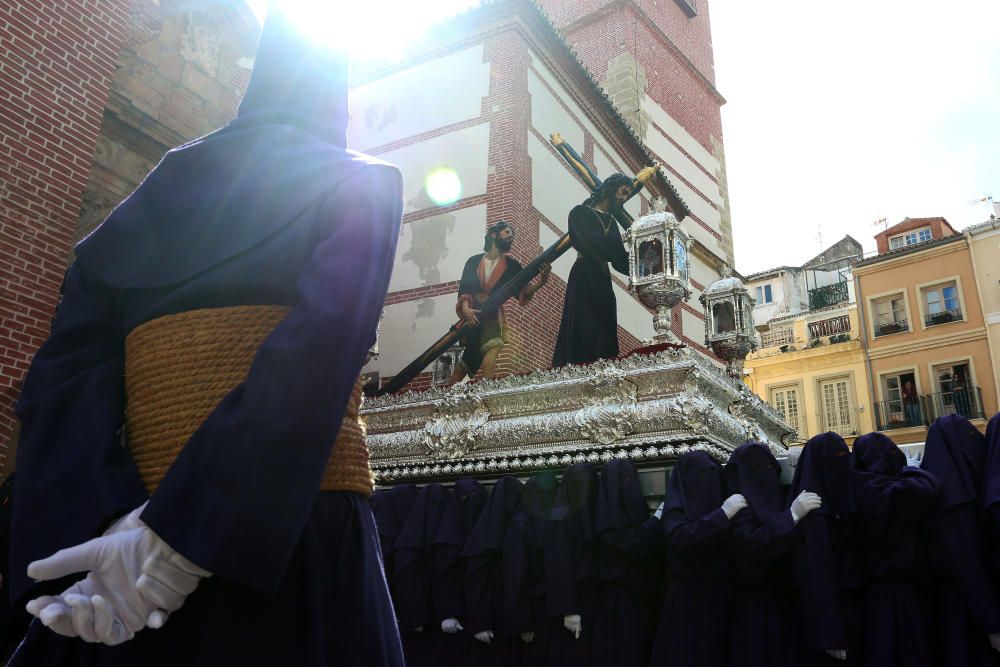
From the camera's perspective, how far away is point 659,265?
7102 mm

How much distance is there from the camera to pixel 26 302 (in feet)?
21.0

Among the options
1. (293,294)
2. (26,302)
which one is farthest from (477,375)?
(293,294)

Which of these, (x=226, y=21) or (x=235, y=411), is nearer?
(x=235, y=411)

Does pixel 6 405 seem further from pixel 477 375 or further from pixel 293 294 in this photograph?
pixel 293 294

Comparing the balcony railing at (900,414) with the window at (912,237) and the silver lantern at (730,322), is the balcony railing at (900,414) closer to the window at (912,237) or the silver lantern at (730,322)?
the window at (912,237)

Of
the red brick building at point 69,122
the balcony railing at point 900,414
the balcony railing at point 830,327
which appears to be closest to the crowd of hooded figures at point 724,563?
the red brick building at point 69,122

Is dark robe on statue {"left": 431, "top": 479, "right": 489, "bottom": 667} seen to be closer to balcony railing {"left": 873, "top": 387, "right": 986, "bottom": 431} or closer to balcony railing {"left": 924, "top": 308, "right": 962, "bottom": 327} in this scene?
balcony railing {"left": 873, "top": 387, "right": 986, "bottom": 431}

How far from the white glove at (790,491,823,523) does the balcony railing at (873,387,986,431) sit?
1973cm

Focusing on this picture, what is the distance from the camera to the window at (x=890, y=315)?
2430cm

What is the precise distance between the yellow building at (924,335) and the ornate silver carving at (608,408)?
1929cm

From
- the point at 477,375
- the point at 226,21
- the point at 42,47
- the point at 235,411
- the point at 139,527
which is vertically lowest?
the point at 139,527

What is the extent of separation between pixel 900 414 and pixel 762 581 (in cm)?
2163

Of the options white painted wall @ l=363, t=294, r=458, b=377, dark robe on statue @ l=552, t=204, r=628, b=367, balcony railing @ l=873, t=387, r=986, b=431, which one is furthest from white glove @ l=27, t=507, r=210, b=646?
balcony railing @ l=873, t=387, r=986, b=431

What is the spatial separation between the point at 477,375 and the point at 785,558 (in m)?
4.81
